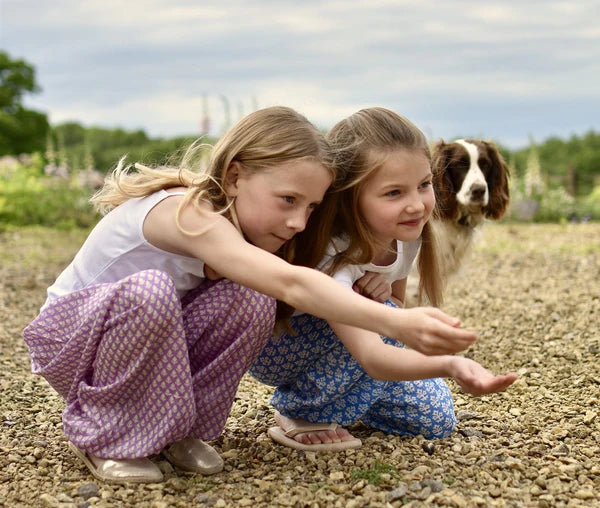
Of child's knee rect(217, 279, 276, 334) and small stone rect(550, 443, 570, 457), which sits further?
small stone rect(550, 443, 570, 457)

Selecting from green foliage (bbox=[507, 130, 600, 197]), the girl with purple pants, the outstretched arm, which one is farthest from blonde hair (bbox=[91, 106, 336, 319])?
green foliage (bbox=[507, 130, 600, 197])

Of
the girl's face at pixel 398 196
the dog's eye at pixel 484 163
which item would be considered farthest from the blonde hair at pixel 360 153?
the dog's eye at pixel 484 163

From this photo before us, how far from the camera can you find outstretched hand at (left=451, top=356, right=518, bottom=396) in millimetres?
1671

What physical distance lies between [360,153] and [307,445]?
0.93m

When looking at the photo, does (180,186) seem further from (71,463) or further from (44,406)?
(44,406)

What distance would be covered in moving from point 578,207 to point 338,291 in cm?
943

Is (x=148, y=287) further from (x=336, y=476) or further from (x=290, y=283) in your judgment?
(x=336, y=476)

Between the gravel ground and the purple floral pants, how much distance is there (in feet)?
0.52

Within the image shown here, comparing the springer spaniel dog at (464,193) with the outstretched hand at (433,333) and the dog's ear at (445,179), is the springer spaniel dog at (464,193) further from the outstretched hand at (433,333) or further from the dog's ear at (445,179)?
the outstretched hand at (433,333)

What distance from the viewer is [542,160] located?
54.1 feet

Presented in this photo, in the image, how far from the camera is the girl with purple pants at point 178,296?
6.64 feet

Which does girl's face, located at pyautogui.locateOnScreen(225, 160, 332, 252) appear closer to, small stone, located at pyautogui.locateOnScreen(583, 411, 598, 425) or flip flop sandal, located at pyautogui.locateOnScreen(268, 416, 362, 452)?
flip flop sandal, located at pyautogui.locateOnScreen(268, 416, 362, 452)

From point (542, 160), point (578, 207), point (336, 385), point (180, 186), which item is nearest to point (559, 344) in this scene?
point (336, 385)

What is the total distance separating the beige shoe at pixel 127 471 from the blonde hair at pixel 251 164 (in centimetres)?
59
